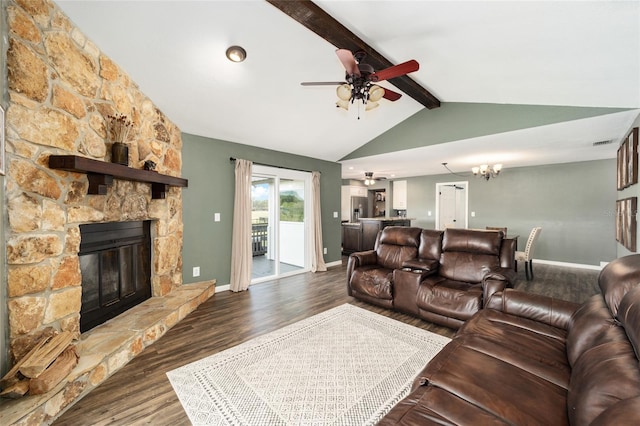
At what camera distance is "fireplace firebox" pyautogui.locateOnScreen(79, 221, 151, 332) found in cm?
239

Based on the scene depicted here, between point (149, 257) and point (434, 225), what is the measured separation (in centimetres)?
749

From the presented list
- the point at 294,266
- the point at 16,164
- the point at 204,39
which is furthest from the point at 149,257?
the point at 294,266

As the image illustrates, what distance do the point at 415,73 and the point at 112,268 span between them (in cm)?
405

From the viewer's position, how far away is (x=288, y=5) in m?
2.01

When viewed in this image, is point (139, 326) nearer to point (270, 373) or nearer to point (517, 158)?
point (270, 373)

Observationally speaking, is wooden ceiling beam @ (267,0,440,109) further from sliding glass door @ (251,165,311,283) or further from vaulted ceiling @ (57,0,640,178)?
sliding glass door @ (251,165,311,283)

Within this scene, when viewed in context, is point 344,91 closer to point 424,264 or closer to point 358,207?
point 424,264

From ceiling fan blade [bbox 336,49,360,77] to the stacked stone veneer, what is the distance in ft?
7.02

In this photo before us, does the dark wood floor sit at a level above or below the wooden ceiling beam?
below

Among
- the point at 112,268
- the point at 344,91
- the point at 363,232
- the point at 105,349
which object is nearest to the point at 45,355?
the point at 105,349

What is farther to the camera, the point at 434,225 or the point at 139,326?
the point at 434,225

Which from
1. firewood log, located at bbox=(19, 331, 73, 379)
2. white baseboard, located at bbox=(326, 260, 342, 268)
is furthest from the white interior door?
firewood log, located at bbox=(19, 331, 73, 379)

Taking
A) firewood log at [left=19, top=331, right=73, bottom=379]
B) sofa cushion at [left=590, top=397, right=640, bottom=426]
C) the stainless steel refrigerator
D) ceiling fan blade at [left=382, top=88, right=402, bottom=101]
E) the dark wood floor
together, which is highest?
ceiling fan blade at [left=382, top=88, right=402, bottom=101]

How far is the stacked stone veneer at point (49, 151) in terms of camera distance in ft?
5.67
